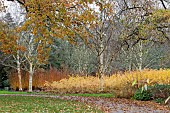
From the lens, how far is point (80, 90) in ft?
71.3

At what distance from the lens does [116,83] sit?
65.8 ft

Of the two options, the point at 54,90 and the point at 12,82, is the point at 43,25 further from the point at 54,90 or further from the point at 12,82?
the point at 12,82

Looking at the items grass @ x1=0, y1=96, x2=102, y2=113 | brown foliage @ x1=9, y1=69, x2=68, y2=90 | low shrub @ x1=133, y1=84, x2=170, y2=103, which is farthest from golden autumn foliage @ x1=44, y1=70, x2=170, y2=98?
grass @ x1=0, y1=96, x2=102, y2=113

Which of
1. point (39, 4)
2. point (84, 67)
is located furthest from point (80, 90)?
point (84, 67)

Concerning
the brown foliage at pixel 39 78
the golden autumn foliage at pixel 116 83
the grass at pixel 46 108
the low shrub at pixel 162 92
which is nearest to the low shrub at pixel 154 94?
the low shrub at pixel 162 92

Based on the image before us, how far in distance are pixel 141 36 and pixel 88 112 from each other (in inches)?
235

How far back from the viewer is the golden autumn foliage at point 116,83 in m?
16.8

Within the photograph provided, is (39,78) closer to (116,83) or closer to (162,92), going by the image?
(116,83)

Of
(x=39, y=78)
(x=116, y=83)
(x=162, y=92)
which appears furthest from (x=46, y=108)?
(x=39, y=78)

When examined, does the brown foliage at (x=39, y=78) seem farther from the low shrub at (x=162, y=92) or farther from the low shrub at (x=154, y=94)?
the low shrub at (x=162, y=92)

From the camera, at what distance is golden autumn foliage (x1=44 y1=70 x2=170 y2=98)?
16.8 metres

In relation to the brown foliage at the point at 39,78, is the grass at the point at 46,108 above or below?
below

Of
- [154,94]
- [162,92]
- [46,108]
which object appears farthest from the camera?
[154,94]

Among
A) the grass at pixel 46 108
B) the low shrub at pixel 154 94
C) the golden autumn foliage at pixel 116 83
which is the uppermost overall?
the golden autumn foliage at pixel 116 83
